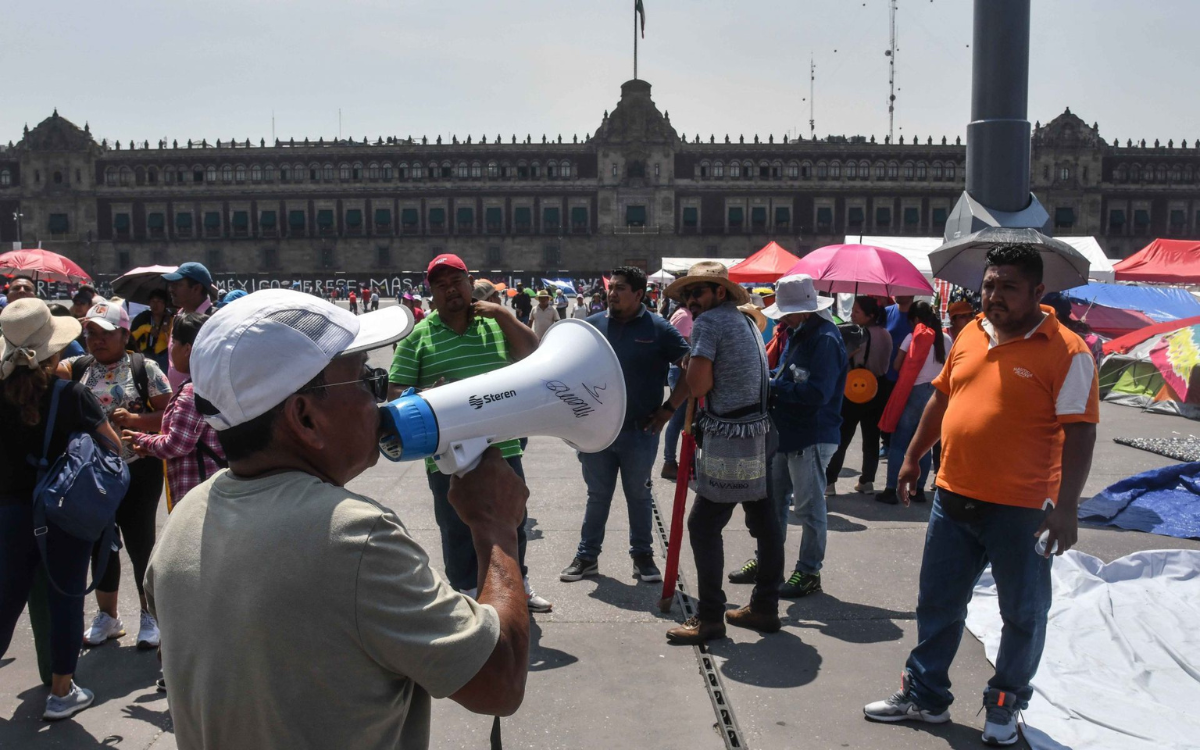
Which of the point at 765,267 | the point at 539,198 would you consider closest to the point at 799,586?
the point at 765,267

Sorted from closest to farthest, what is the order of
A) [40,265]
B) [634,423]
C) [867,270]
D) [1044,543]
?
1. [1044,543]
2. [634,423]
3. [867,270]
4. [40,265]

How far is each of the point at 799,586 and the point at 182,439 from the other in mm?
2941

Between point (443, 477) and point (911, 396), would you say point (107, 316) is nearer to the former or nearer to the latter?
point (443, 477)

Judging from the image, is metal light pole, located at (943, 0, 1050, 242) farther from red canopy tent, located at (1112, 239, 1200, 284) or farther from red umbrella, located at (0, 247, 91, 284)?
red canopy tent, located at (1112, 239, 1200, 284)

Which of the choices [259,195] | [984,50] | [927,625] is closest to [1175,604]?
[927,625]

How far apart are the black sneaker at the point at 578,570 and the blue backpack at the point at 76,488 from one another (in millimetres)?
2233

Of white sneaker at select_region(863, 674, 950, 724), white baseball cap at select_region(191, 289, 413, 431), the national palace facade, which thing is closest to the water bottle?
white sneaker at select_region(863, 674, 950, 724)

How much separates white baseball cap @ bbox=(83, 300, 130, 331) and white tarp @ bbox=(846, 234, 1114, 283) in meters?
8.55

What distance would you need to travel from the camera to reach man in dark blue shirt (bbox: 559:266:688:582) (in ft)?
15.6

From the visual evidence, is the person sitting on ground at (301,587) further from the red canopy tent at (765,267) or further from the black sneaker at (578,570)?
the red canopy tent at (765,267)

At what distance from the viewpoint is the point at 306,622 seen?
126 cm

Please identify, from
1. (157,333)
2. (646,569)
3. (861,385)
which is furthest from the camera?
(861,385)

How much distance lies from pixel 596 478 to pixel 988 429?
2267 millimetres

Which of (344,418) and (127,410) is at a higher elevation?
(344,418)
